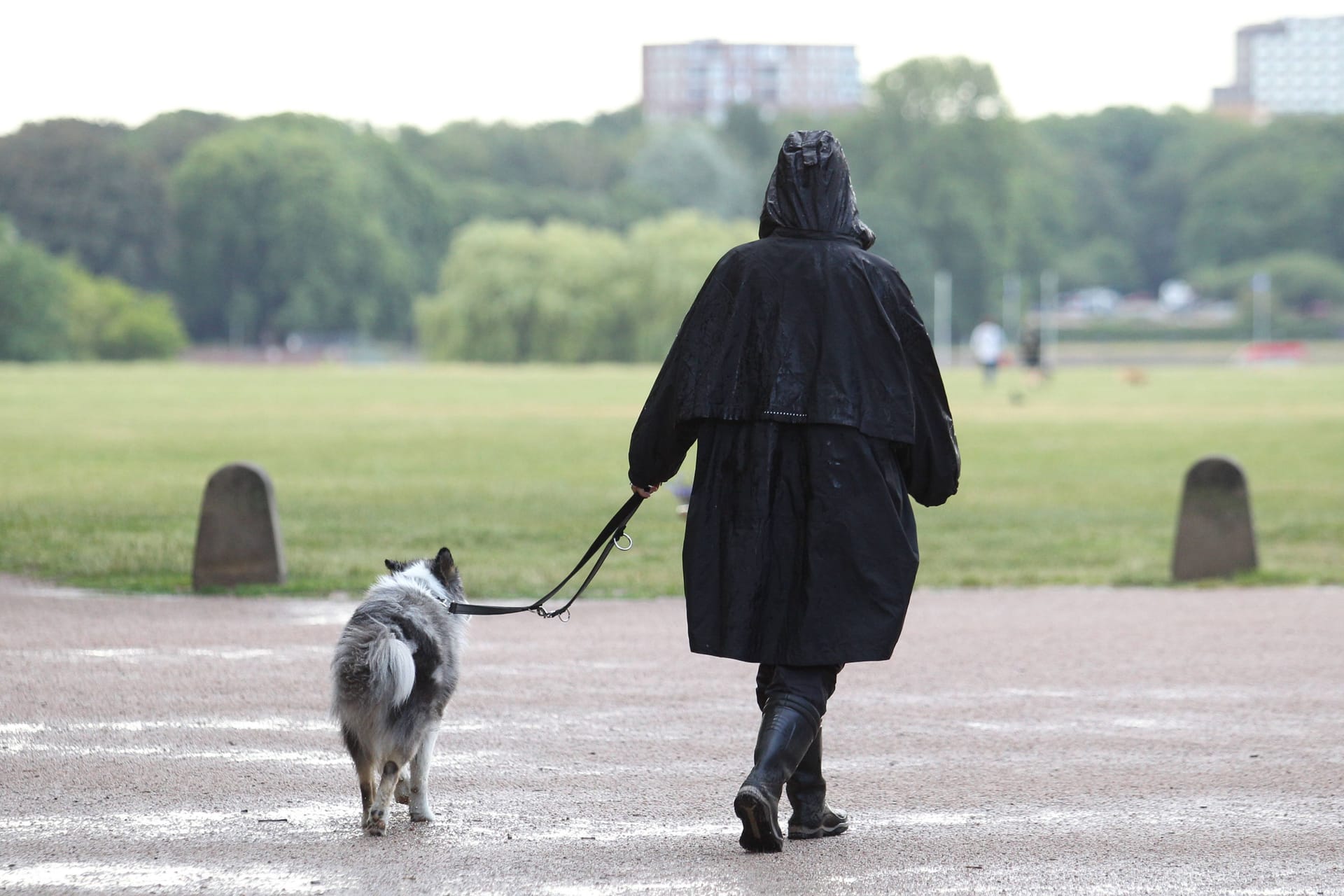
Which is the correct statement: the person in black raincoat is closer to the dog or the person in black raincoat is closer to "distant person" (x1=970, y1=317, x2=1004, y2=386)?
the dog

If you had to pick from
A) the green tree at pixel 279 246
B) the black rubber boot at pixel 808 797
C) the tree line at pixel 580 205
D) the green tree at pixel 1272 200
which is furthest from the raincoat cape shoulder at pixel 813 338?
the green tree at pixel 1272 200

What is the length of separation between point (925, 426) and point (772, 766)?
109 centimetres

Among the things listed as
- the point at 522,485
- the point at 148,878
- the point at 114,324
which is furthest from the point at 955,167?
the point at 148,878

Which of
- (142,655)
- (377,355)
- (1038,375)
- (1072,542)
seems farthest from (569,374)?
(142,655)

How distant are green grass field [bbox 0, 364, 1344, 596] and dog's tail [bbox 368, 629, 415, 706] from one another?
654 cm

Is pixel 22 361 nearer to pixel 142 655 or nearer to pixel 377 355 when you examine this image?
pixel 377 355

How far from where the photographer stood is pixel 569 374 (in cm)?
6694

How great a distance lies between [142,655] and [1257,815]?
5447mm

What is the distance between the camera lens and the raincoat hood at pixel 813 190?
552 centimetres

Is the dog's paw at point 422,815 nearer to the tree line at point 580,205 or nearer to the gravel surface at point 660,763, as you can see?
the gravel surface at point 660,763

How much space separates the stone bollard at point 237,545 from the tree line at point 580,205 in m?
71.1

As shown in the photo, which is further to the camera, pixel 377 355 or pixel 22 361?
pixel 377 355

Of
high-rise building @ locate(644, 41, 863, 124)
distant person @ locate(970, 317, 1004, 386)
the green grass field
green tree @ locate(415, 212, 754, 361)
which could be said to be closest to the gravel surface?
the green grass field

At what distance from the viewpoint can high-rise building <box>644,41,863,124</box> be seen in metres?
157
